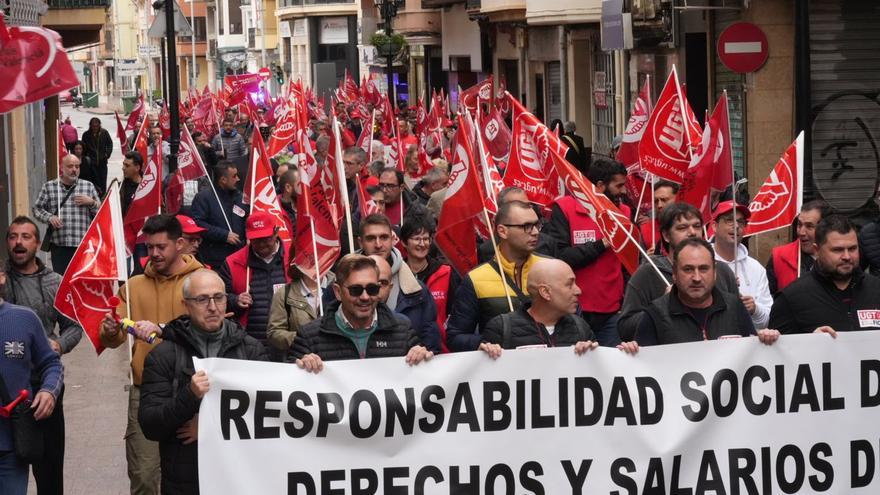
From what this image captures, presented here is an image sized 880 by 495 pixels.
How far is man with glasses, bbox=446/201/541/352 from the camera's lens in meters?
8.36

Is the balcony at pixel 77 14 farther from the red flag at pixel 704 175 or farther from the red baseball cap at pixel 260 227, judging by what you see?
the red flag at pixel 704 175

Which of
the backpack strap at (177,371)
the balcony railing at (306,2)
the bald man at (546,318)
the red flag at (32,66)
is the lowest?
the backpack strap at (177,371)

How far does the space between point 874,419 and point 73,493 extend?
476 centimetres

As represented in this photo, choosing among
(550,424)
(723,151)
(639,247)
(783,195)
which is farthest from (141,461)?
(783,195)

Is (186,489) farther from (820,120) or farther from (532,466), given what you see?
(820,120)

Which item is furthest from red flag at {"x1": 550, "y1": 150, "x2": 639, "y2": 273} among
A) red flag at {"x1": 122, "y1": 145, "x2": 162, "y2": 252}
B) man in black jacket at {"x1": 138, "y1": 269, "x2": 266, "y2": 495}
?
red flag at {"x1": 122, "y1": 145, "x2": 162, "y2": 252}

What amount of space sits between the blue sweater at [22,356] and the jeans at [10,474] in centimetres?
5

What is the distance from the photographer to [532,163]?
12.4 meters

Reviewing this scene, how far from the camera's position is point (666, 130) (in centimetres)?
1200

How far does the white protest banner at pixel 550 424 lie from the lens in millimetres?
6797

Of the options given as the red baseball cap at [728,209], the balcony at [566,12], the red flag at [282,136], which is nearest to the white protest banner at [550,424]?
the red baseball cap at [728,209]

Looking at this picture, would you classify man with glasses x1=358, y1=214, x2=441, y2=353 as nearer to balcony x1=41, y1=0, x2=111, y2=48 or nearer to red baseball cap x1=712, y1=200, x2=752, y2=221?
red baseball cap x1=712, y1=200, x2=752, y2=221

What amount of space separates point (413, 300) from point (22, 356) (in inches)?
78.4

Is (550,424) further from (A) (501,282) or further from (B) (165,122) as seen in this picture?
(B) (165,122)
